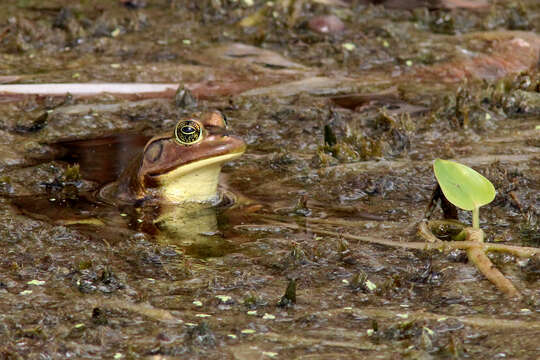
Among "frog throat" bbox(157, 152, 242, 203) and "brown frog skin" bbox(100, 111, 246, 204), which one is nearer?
"brown frog skin" bbox(100, 111, 246, 204)

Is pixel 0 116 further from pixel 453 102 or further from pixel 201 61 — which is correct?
pixel 453 102

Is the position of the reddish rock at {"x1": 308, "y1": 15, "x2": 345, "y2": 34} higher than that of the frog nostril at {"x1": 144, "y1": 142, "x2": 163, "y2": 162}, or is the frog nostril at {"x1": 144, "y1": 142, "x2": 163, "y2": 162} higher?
the frog nostril at {"x1": 144, "y1": 142, "x2": 163, "y2": 162}

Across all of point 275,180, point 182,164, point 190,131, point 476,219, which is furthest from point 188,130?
point 476,219

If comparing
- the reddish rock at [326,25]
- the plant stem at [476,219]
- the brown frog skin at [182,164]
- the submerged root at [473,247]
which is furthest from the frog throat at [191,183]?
the reddish rock at [326,25]

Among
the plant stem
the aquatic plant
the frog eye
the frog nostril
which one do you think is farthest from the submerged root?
the frog nostril

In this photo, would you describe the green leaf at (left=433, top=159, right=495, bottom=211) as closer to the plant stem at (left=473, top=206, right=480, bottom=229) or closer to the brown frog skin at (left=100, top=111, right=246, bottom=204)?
the plant stem at (left=473, top=206, right=480, bottom=229)

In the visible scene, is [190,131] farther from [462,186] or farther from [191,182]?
[462,186]
